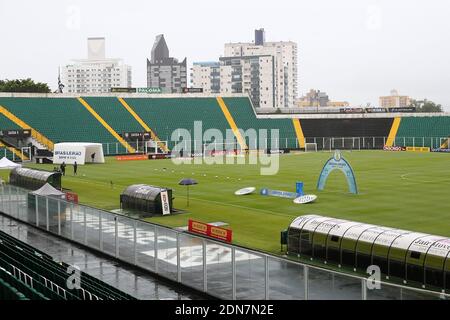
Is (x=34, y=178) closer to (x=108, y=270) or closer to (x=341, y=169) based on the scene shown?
(x=341, y=169)

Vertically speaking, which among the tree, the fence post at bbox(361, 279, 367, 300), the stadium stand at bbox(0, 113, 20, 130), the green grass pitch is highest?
the tree

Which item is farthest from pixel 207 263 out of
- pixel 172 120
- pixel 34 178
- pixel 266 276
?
pixel 172 120

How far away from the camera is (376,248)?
22844 mm

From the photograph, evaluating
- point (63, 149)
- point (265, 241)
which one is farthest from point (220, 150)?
point (265, 241)

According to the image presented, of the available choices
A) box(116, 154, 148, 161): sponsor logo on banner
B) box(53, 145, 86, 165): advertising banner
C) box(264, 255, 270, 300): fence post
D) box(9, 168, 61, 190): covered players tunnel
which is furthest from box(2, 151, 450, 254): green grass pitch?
box(116, 154, 148, 161): sponsor logo on banner

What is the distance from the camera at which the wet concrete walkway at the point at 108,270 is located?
2152 centimetres

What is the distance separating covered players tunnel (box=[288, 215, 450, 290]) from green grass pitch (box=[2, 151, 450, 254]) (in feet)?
7.67

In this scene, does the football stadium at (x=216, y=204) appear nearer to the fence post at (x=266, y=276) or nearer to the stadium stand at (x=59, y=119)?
the fence post at (x=266, y=276)

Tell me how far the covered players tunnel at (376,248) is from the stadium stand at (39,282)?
979 cm

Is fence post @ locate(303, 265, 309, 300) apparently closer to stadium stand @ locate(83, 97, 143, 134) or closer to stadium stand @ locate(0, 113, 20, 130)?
stadium stand @ locate(0, 113, 20, 130)

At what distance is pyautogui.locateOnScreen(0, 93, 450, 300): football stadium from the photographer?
19.5m

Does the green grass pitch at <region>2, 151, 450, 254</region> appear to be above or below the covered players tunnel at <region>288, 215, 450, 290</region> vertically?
below

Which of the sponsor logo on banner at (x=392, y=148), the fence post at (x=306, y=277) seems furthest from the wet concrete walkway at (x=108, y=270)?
the sponsor logo on banner at (x=392, y=148)

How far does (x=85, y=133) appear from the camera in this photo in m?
105
